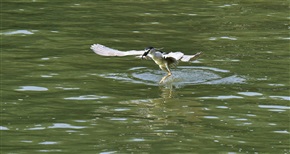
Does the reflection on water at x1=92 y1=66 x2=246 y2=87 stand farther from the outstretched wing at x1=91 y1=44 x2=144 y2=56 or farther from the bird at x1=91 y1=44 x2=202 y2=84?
the outstretched wing at x1=91 y1=44 x2=144 y2=56

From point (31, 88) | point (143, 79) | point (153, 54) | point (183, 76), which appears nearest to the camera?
point (31, 88)

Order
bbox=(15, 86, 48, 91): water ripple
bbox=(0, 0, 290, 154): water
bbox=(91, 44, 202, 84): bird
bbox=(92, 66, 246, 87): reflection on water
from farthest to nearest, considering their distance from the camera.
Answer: bbox=(92, 66, 246, 87): reflection on water → bbox=(91, 44, 202, 84): bird → bbox=(15, 86, 48, 91): water ripple → bbox=(0, 0, 290, 154): water

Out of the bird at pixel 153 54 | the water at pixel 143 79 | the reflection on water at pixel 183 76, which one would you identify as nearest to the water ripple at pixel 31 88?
the water at pixel 143 79

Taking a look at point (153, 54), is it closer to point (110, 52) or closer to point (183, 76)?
point (110, 52)

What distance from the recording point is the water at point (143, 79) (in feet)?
40.1

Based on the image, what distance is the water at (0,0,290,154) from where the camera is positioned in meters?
12.2

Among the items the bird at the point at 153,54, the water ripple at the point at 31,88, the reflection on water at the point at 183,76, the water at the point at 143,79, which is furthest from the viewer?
the reflection on water at the point at 183,76

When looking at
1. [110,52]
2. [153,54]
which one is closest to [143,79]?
[153,54]

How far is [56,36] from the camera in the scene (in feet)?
64.4

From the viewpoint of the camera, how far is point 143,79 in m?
16.1

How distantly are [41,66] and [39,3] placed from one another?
673cm

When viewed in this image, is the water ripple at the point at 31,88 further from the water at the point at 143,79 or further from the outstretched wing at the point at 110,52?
the outstretched wing at the point at 110,52

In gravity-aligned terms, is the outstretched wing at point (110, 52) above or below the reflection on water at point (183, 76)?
above

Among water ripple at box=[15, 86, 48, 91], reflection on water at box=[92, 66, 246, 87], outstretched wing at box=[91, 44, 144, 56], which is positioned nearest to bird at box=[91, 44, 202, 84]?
outstretched wing at box=[91, 44, 144, 56]
